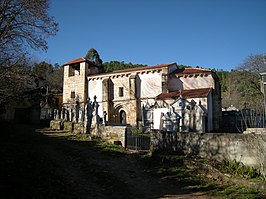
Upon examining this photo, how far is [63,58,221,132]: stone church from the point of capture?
21750 mm

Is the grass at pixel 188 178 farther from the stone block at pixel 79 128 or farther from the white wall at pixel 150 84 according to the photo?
the white wall at pixel 150 84

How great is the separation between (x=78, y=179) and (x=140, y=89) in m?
21.5

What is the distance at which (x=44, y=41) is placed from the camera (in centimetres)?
1035

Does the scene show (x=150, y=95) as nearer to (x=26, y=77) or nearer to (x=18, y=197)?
(x=26, y=77)

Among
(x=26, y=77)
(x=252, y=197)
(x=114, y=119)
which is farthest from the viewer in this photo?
(x=114, y=119)

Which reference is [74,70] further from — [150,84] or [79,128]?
[79,128]

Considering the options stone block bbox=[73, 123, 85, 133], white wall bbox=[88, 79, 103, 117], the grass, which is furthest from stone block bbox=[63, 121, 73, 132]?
white wall bbox=[88, 79, 103, 117]

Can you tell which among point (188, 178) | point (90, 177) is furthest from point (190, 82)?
point (90, 177)

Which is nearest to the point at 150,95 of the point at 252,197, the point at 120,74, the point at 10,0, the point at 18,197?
the point at 120,74

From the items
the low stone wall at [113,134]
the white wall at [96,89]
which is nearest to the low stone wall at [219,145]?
the low stone wall at [113,134]

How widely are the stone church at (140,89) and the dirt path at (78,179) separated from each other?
12871 millimetres

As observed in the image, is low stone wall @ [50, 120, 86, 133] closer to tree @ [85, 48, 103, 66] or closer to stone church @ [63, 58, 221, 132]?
stone church @ [63, 58, 221, 132]

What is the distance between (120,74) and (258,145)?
76.3ft

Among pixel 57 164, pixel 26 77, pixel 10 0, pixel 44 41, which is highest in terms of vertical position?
pixel 10 0
